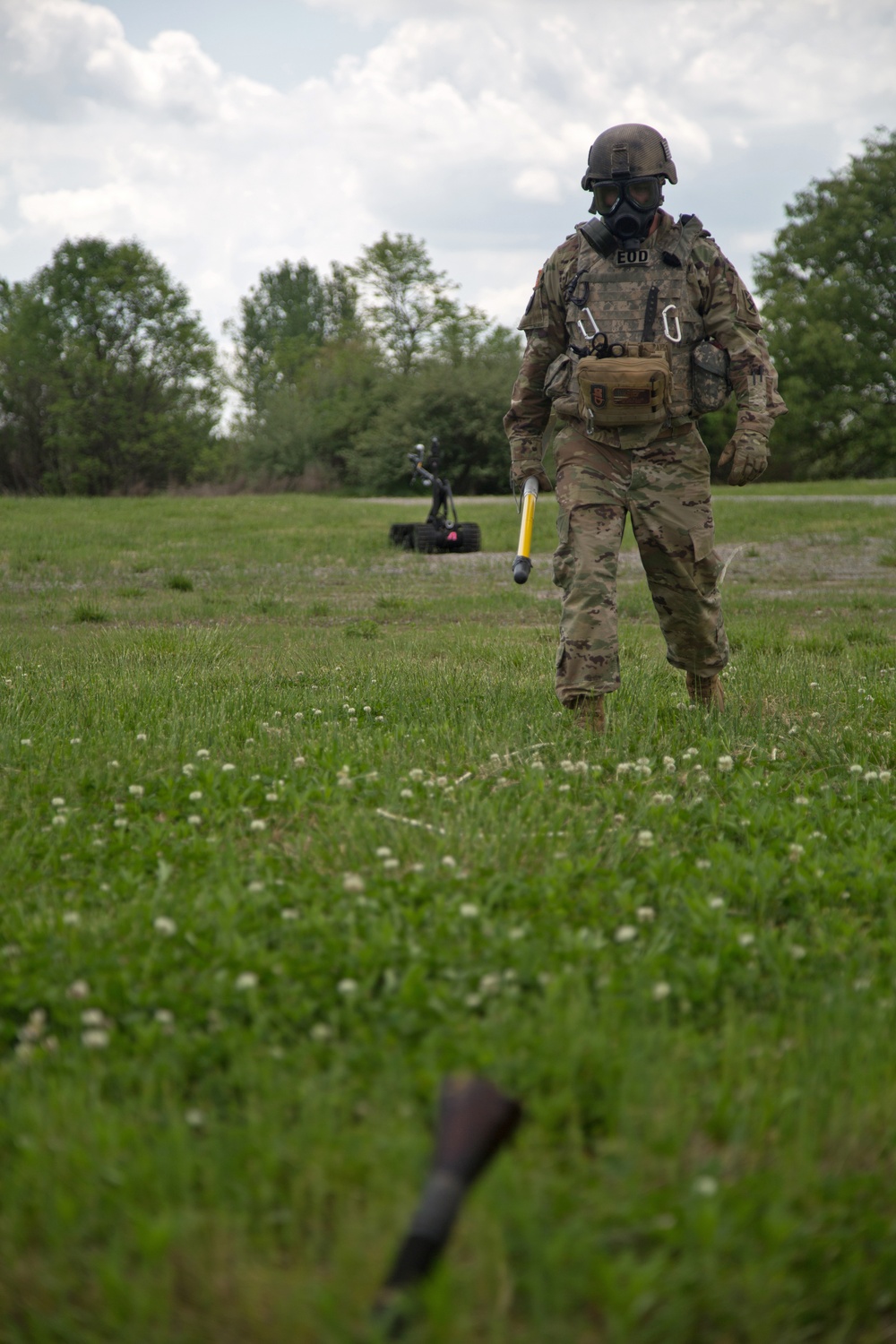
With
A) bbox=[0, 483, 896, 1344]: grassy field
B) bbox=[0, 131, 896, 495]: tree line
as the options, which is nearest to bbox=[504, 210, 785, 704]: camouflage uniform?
bbox=[0, 483, 896, 1344]: grassy field

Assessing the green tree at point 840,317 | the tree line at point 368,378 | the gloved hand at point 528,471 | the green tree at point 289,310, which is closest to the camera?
the gloved hand at point 528,471

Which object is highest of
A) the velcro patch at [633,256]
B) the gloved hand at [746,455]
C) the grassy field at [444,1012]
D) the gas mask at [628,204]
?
the gas mask at [628,204]

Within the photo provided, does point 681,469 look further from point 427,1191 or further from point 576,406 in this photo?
point 427,1191

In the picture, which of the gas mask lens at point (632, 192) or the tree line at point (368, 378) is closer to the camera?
the gas mask lens at point (632, 192)

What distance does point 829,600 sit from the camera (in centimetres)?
1238

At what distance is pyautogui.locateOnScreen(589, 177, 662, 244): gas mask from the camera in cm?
545

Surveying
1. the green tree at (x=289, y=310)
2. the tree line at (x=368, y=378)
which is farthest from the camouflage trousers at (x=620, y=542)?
the green tree at (x=289, y=310)

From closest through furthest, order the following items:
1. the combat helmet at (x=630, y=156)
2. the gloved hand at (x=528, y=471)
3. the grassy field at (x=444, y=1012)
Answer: the grassy field at (x=444, y=1012) → the combat helmet at (x=630, y=156) → the gloved hand at (x=528, y=471)

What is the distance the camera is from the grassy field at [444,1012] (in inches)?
73.7

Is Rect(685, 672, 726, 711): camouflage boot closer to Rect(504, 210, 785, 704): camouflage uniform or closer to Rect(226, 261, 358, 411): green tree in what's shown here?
Rect(504, 210, 785, 704): camouflage uniform

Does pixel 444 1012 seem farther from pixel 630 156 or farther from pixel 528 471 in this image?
pixel 630 156

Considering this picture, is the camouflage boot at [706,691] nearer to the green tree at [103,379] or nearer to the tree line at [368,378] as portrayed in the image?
the tree line at [368,378]

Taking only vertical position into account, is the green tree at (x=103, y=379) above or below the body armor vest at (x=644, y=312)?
above

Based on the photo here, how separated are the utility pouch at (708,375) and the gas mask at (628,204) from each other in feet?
2.07
